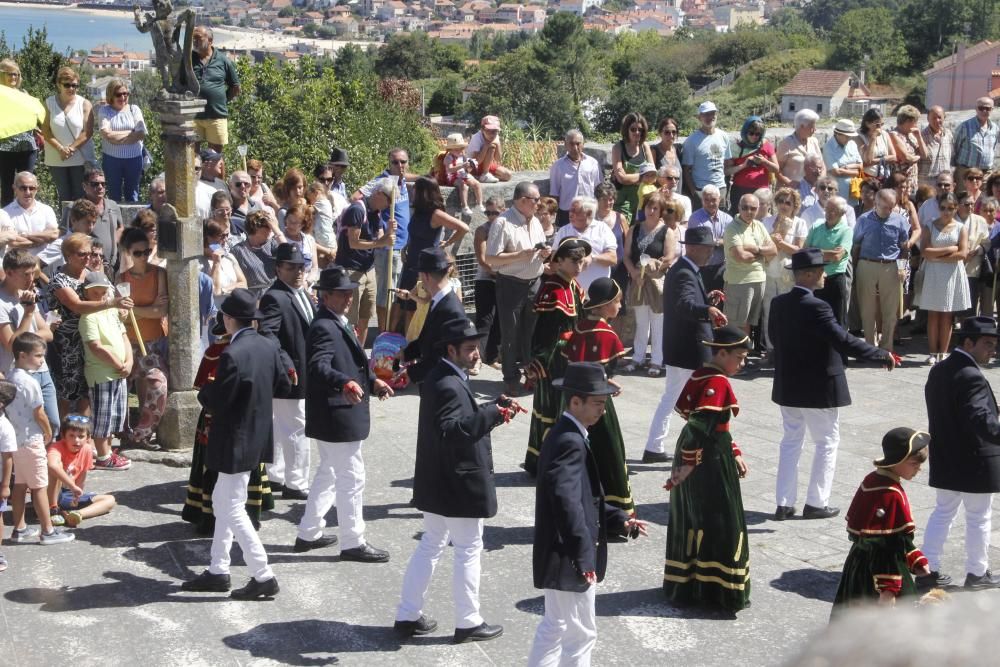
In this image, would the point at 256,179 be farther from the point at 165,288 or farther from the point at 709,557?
the point at 709,557

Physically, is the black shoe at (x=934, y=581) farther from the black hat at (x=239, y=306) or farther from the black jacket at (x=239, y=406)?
the black hat at (x=239, y=306)

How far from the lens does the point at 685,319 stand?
32.3ft

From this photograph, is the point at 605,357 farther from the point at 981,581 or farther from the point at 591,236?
the point at 591,236

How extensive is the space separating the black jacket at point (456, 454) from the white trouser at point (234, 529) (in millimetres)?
1076

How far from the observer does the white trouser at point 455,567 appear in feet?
23.0

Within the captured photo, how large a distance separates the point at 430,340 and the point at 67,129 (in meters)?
5.70

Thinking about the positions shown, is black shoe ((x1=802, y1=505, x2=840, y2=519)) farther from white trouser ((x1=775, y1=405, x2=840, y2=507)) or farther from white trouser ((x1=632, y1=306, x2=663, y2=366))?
white trouser ((x1=632, y1=306, x2=663, y2=366))

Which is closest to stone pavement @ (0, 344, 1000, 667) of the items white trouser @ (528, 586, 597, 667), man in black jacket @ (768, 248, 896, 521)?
man in black jacket @ (768, 248, 896, 521)

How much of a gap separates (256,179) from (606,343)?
15.4 ft

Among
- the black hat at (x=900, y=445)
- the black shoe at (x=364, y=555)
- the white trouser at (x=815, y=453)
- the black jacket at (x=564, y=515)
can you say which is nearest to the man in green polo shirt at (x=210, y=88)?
the black shoe at (x=364, y=555)

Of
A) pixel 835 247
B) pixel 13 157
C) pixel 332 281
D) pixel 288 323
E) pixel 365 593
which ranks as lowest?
pixel 365 593

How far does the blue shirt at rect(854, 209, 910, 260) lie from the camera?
13375 millimetres

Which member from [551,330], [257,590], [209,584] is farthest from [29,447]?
[551,330]

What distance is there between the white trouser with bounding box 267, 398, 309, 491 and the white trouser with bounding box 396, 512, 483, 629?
2.28 m
